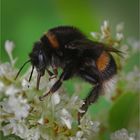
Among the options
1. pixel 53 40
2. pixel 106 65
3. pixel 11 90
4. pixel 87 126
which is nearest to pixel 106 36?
pixel 106 65

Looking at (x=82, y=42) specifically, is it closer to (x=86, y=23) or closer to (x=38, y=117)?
(x=38, y=117)

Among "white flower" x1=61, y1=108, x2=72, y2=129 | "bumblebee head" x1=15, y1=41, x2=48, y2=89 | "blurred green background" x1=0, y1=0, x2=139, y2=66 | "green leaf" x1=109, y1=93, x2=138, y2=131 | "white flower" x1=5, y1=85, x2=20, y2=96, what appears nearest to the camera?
"white flower" x1=5, y1=85, x2=20, y2=96

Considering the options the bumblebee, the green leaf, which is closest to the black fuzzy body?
the bumblebee

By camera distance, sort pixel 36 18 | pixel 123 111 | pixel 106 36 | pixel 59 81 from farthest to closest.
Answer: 1. pixel 36 18
2. pixel 123 111
3. pixel 106 36
4. pixel 59 81

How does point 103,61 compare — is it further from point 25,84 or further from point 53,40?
point 25,84

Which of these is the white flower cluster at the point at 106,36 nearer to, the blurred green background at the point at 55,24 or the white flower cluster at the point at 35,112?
the blurred green background at the point at 55,24

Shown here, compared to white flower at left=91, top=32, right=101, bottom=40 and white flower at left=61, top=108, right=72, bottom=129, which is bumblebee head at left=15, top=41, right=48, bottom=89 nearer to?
white flower at left=61, top=108, right=72, bottom=129

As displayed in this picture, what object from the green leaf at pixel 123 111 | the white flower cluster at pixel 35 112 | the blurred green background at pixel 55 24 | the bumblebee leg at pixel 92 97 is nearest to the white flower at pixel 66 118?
the white flower cluster at pixel 35 112
